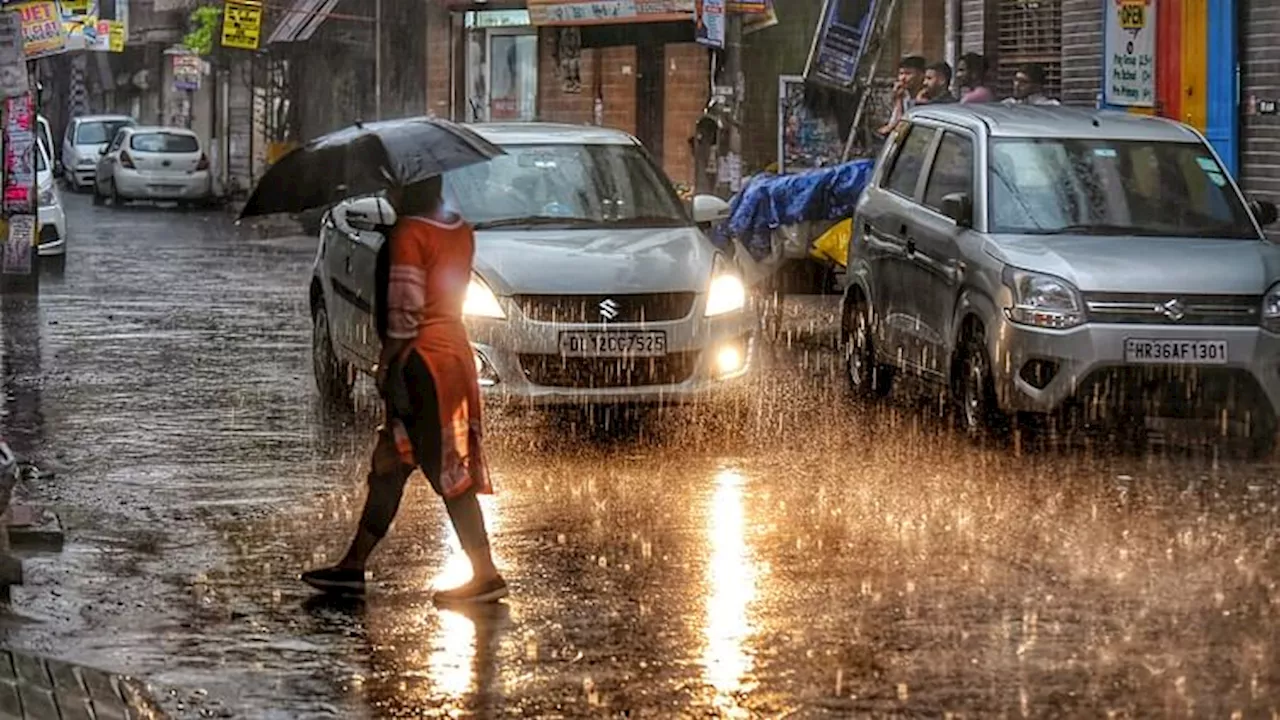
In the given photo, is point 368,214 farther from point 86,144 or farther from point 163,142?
point 86,144

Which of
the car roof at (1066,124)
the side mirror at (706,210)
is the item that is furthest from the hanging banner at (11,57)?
the car roof at (1066,124)

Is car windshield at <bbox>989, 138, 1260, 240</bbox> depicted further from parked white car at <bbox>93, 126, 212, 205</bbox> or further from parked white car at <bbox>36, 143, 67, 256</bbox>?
parked white car at <bbox>93, 126, 212, 205</bbox>

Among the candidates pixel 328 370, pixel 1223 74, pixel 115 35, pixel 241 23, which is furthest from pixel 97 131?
pixel 328 370

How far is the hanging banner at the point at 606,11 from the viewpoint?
3166cm

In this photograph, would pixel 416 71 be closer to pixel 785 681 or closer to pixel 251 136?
pixel 251 136

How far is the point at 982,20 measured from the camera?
2442cm

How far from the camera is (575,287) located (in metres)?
12.6

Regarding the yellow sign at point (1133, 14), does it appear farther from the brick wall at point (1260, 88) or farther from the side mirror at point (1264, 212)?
the side mirror at point (1264, 212)

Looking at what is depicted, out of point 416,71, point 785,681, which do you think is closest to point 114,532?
point 785,681

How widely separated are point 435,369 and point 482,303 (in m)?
4.21

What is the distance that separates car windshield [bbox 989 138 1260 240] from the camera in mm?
12953

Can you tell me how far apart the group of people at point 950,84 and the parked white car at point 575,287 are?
709 cm

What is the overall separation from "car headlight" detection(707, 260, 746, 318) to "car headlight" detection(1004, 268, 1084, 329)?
4.99 feet

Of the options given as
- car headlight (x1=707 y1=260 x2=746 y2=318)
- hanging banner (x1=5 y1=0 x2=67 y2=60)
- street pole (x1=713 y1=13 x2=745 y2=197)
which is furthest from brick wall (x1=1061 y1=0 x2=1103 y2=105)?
hanging banner (x1=5 y1=0 x2=67 y2=60)
